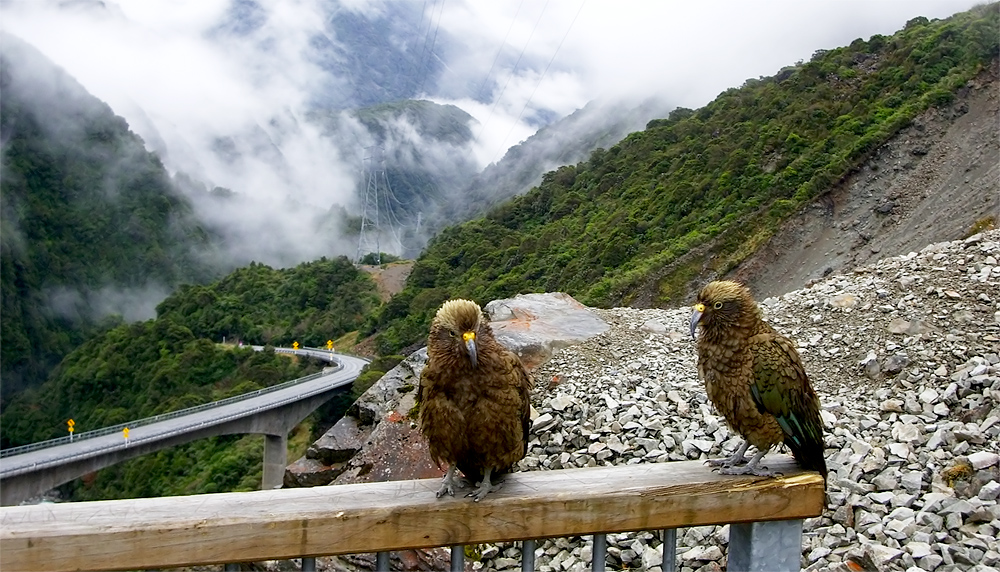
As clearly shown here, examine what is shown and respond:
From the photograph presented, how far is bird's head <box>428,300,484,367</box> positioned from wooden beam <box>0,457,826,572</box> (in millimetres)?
463

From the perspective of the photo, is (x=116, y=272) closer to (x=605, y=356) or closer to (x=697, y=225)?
(x=697, y=225)

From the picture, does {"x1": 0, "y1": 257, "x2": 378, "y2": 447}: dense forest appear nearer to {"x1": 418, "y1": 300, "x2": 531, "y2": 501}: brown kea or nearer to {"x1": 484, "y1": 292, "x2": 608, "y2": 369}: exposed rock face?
{"x1": 484, "y1": 292, "x2": 608, "y2": 369}: exposed rock face

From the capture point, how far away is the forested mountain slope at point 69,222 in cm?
5575

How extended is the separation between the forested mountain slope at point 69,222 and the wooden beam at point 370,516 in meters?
61.2

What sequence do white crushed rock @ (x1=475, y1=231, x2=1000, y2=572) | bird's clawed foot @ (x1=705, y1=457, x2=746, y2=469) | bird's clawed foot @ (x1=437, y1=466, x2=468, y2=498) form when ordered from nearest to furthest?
bird's clawed foot @ (x1=437, y1=466, x2=468, y2=498), bird's clawed foot @ (x1=705, y1=457, x2=746, y2=469), white crushed rock @ (x1=475, y1=231, x2=1000, y2=572)

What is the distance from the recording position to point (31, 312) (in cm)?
5591

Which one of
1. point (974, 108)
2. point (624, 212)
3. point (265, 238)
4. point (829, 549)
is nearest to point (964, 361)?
point (829, 549)

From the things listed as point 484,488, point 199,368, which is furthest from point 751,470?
point 199,368

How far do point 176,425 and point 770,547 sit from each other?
29.9 m

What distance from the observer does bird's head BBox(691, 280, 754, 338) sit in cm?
290

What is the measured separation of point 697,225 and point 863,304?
55.9 ft

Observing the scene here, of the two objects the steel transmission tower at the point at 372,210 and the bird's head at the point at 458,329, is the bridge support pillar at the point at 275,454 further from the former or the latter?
the steel transmission tower at the point at 372,210

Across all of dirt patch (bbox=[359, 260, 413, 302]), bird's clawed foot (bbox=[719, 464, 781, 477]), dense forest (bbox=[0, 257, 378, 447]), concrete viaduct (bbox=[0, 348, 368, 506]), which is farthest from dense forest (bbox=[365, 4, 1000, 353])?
bird's clawed foot (bbox=[719, 464, 781, 477])

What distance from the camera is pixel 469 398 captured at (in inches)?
97.2
